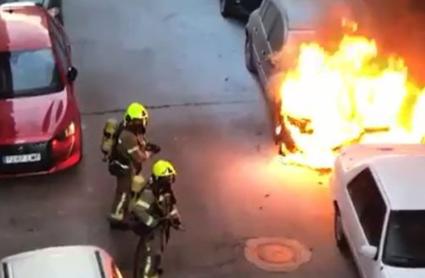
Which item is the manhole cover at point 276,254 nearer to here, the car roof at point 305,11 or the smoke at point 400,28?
the car roof at point 305,11

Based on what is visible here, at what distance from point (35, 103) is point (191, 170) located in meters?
2.22

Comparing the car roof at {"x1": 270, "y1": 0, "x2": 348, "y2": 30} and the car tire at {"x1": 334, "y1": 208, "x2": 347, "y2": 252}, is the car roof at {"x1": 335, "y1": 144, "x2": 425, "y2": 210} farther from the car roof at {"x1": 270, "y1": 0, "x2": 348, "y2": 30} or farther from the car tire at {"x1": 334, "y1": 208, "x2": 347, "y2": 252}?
the car roof at {"x1": 270, "y1": 0, "x2": 348, "y2": 30}

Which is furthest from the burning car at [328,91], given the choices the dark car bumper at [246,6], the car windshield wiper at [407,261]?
the dark car bumper at [246,6]

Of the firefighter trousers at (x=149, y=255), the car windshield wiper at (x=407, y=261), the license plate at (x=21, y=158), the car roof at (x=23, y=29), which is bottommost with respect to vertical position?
the license plate at (x=21, y=158)

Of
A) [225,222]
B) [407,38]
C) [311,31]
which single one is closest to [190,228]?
[225,222]

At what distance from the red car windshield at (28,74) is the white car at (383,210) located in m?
4.40

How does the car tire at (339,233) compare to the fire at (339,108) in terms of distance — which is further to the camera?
the fire at (339,108)

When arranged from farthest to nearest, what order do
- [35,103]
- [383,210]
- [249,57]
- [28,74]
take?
[249,57]
[28,74]
[35,103]
[383,210]

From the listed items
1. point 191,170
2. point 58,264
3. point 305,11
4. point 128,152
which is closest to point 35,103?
point 191,170

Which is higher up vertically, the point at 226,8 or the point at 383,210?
the point at 383,210

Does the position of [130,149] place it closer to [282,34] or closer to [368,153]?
[368,153]

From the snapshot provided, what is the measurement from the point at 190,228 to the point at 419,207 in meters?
3.34

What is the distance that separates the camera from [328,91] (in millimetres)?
14672

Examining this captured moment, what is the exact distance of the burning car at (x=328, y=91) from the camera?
47.5 feet
